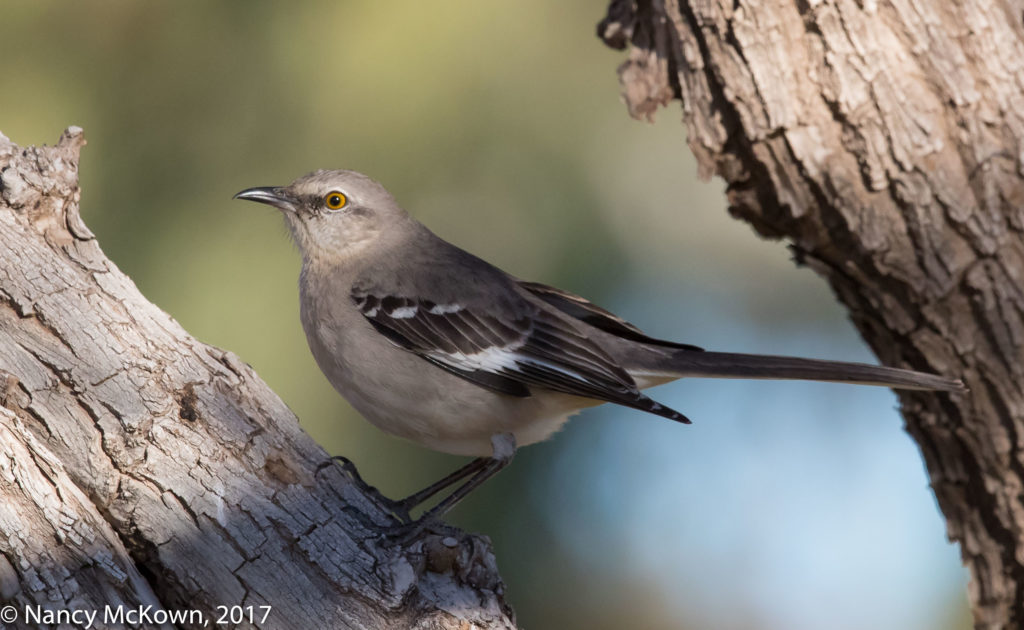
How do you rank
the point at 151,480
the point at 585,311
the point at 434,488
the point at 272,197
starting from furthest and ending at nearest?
1. the point at 585,311
2. the point at 272,197
3. the point at 434,488
4. the point at 151,480

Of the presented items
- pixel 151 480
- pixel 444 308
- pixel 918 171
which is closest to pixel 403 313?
pixel 444 308

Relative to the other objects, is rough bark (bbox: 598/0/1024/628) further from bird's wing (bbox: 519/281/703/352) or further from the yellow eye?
the yellow eye

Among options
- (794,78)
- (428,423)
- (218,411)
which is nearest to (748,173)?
(794,78)

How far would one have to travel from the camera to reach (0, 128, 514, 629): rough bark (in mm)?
2756

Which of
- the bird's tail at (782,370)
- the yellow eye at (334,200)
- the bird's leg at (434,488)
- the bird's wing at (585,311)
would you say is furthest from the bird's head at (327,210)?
the bird's tail at (782,370)

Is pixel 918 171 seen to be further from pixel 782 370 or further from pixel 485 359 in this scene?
pixel 485 359

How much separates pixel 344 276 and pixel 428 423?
83 cm

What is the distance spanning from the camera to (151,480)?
2.93 metres

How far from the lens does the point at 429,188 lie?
5539 mm

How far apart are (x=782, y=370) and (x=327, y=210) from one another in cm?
208

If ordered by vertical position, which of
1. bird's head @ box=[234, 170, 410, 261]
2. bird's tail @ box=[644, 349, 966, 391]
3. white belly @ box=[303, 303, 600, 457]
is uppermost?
bird's head @ box=[234, 170, 410, 261]

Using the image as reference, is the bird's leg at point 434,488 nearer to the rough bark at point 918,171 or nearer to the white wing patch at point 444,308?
the white wing patch at point 444,308

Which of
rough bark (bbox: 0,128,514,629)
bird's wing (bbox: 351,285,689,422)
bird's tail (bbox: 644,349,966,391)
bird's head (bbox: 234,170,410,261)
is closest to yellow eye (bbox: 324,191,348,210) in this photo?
bird's head (bbox: 234,170,410,261)

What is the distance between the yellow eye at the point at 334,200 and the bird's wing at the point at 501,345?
1.59 ft
